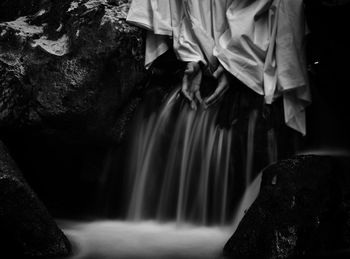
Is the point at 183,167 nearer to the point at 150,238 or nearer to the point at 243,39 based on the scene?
the point at 150,238

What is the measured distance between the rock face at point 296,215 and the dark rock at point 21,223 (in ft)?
3.81

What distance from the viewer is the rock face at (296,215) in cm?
280

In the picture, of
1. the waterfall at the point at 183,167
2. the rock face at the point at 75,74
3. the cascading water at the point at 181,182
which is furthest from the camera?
the rock face at the point at 75,74

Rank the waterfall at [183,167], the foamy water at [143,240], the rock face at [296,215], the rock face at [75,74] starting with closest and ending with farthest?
the rock face at [296,215]
the foamy water at [143,240]
the waterfall at [183,167]
the rock face at [75,74]

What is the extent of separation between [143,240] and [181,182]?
2.11ft

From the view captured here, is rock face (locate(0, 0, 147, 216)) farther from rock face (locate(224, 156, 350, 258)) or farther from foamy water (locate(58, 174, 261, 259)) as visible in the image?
rock face (locate(224, 156, 350, 258))

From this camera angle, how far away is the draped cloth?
3707 mm

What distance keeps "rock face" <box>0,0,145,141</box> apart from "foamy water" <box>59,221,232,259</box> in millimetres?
802

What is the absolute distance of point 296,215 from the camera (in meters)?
2.86

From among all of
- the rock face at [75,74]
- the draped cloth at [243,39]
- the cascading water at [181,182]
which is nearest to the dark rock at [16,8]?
the rock face at [75,74]

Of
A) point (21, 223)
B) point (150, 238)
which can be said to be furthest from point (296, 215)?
point (21, 223)

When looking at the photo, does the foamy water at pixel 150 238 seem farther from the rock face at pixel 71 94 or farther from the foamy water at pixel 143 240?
the rock face at pixel 71 94

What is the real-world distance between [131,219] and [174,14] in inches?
76.6

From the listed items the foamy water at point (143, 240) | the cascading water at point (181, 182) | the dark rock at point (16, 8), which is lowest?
the foamy water at point (143, 240)
